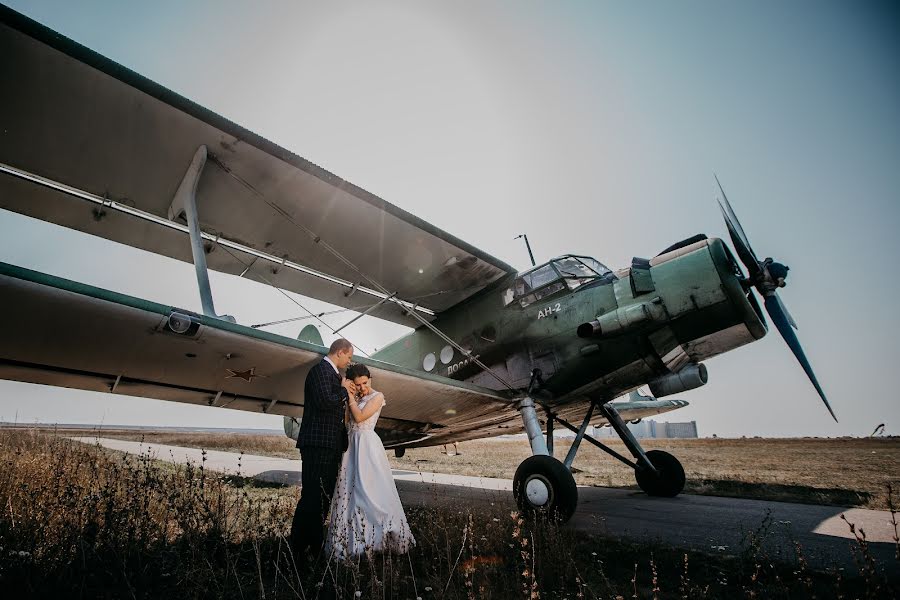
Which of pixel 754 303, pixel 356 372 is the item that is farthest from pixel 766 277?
pixel 356 372

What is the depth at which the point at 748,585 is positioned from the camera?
2490mm

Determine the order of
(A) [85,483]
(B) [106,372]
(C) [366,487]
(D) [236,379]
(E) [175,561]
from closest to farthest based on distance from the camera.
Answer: (E) [175,561] < (C) [366,487] < (B) [106,372] < (D) [236,379] < (A) [85,483]

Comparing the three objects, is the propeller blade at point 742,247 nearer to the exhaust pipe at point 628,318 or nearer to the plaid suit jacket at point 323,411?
the exhaust pipe at point 628,318

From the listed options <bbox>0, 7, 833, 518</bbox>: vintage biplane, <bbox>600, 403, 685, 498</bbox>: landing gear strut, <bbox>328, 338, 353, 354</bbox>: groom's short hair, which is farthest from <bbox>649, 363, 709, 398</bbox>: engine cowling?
<bbox>328, 338, 353, 354</bbox>: groom's short hair

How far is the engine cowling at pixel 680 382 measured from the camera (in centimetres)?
673

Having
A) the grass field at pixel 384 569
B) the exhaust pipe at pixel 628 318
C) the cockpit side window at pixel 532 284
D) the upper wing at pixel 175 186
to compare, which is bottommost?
the grass field at pixel 384 569

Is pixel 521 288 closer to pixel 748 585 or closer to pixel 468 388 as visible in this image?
pixel 468 388

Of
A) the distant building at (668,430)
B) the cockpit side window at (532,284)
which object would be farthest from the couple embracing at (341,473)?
the distant building at (668,430)

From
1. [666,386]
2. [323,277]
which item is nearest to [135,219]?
[323,277]

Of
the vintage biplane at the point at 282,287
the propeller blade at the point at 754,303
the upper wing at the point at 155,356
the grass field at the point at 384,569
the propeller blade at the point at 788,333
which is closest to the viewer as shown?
the grass field at the point at 384,569

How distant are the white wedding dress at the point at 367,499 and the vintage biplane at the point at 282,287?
3.25ft

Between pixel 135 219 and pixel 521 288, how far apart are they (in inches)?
201

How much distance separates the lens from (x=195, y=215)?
442 cm

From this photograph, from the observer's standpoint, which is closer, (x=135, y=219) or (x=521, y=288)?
(x=135, y=219)
